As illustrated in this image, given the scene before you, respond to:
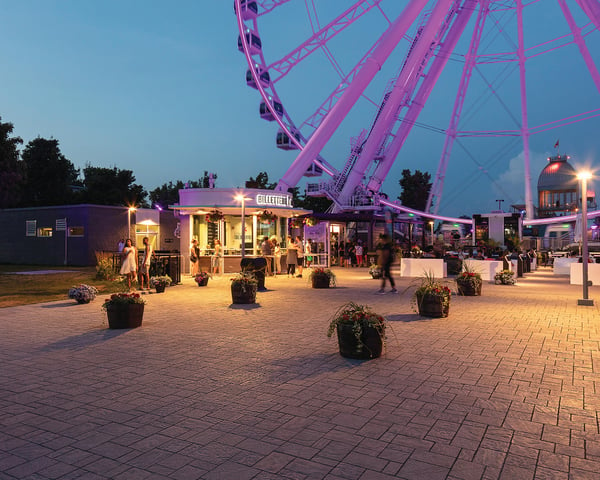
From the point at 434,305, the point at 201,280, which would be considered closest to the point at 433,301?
the point at 434,305

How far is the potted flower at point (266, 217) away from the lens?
2370 centimetres

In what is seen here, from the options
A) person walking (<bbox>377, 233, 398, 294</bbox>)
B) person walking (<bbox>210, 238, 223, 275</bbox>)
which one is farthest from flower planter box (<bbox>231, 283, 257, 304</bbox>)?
person walking (<bbox>210, 238, 223, 275</bbox>)

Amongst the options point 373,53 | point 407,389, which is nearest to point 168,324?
point 407,389

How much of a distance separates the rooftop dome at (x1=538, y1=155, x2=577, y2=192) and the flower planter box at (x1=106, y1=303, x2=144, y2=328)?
100 meters

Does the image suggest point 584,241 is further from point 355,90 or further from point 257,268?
point 355,90

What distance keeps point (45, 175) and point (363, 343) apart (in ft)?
182

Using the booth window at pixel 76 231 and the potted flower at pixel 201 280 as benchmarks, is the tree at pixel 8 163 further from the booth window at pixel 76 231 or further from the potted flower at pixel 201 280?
the potted flower at pixel 201 280

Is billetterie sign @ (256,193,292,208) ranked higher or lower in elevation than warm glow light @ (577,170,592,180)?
higher

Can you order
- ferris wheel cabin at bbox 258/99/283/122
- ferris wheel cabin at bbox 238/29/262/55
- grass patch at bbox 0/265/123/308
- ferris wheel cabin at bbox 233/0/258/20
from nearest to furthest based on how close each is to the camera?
grass patch at bbox 0/265/123/308 → ferris wheel cabin at bbox 233/0/258/20 → ferris wheel cabin at bbox 238/29/262/55 → ferris wheel cabin at bbox 258/99/283/122

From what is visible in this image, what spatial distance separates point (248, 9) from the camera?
30.4 metres

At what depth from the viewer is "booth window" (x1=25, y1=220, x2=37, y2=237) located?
3533 cm

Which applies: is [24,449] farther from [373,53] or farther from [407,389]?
[373,53]

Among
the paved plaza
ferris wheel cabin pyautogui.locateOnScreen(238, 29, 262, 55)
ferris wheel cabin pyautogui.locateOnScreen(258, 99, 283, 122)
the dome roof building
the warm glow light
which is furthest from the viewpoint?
the dome roof building

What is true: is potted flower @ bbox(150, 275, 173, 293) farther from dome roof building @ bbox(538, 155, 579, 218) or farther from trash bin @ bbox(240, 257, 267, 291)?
dome roof building @ bbox(538, 155, 579, 218)
